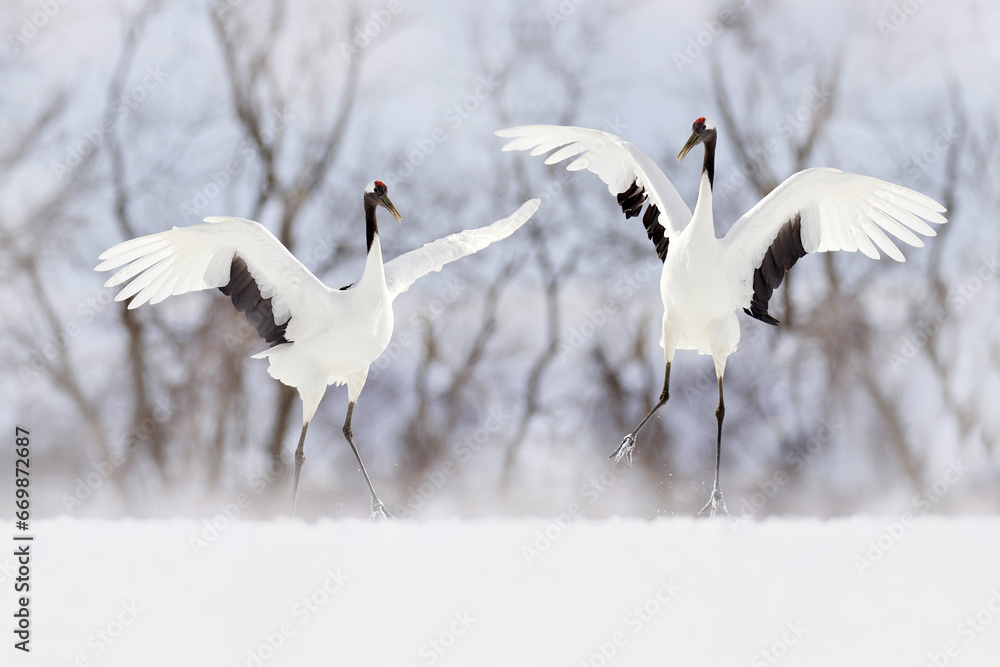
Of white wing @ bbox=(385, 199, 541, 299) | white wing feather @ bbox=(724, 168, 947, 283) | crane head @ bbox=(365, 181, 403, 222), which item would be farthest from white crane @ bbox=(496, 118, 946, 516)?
crane head @ bbox=(365, 181, 403, 222)

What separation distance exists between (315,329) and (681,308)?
2321mm

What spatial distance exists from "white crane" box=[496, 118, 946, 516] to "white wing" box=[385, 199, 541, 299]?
1.81 feet

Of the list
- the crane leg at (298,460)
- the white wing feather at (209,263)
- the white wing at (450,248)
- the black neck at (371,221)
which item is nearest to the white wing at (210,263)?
the white wing feather at (209,263)

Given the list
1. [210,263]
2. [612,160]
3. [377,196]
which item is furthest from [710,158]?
[210,263]

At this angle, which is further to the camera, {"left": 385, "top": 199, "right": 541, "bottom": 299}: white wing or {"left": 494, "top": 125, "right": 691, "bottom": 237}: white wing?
{"left": 385, "top": 199, "right": 541, "bottom": 299}: white wing

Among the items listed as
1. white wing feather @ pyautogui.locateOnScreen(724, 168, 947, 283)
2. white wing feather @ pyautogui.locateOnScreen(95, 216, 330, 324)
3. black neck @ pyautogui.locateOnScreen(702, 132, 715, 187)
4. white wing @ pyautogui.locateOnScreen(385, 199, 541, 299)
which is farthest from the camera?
white wing @ pyautogui.locateOnScreen(385, 199, 541, 299)

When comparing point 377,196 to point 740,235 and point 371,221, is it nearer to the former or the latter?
point 371,221

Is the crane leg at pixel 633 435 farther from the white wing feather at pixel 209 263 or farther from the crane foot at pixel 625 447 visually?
the white wing feather at pixel 209 263

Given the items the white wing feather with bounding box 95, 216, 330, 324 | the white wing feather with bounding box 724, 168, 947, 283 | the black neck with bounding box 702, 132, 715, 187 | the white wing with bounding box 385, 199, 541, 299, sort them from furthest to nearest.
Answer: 1. the white wing with bounding box 385, 199, 541, 299
2. the black neck with bounding box 702, 132, 715, 187
3. the white wing feather with bounding box 724, 168, 947, 283
4. the white wing feather with bounding box 95, 216, 330, 324

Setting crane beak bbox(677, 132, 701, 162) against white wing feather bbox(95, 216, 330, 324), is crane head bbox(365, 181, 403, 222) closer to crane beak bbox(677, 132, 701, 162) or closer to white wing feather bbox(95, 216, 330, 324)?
white wing feather bbox(95, 216, 330, 324)

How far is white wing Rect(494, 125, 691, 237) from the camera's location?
5.69 meters

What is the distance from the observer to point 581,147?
5.92 m

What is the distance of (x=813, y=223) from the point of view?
543 centimetres

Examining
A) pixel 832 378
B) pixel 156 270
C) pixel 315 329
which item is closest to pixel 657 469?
pixel 832 378
